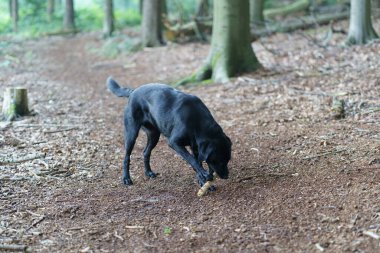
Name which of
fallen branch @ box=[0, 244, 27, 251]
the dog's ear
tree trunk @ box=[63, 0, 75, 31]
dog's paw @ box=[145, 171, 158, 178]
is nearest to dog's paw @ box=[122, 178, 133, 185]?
dog's paw @ box=[145, 171, 158, 178]

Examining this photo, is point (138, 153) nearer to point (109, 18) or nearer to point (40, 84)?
point (40, 84)

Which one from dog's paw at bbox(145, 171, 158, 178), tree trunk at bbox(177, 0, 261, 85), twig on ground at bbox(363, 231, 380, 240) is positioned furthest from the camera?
tree trunk at bbox(177, 0, 261, 85)

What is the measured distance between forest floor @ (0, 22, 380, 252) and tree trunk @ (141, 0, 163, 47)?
24.3 ft

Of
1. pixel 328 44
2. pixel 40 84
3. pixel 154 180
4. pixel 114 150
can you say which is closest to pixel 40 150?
pixel 114 150

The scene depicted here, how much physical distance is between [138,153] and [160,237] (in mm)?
3098

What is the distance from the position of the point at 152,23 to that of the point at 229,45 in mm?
8412

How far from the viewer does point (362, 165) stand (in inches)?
241

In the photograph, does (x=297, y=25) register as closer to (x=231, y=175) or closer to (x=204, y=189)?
(x=231, y=175)

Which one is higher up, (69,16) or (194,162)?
(69,16)

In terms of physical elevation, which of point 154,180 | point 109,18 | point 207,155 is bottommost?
point 154,180

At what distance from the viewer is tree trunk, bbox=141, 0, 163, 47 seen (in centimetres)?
1933

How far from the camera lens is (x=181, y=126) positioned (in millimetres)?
5867

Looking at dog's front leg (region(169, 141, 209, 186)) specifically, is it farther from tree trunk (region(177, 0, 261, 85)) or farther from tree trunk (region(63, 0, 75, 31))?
tree trunk (region(63, 0, 75, 31))

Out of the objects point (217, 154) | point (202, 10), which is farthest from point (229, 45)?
point (202, 10)
